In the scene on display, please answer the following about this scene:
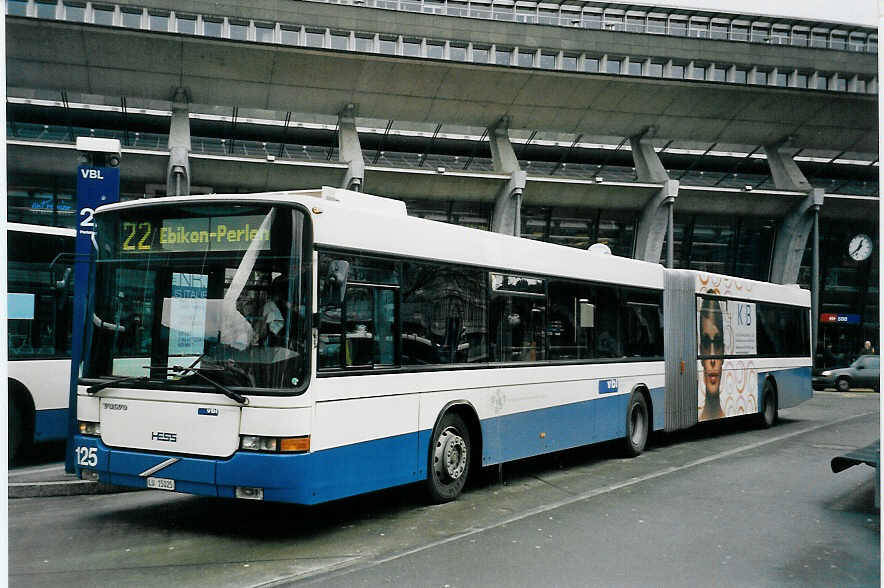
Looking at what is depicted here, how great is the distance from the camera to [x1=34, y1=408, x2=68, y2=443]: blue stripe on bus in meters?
10.6

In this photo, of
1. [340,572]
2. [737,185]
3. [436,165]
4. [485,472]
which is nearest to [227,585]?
[340,572]

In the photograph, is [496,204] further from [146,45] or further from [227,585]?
[227,585]

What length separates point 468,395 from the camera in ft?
29.5

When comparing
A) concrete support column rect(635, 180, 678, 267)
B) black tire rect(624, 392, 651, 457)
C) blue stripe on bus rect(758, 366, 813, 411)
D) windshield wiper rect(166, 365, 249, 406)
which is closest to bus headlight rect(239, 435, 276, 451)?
windshield wiper rect(166, 365, 249, 406)

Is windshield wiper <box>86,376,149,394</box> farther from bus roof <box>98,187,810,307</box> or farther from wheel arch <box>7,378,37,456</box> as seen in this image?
wheel arch <box>7,378,37,456</box>

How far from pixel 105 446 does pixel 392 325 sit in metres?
2.63

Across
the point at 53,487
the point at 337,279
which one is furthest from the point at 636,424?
the point at 53,487

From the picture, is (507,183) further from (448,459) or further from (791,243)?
(448,459)

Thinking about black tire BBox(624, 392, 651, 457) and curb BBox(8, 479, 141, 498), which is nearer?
curb BBox(8, 479, 141, 498)

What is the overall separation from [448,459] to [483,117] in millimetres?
21334

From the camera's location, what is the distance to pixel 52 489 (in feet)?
29.2

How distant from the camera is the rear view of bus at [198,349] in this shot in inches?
264

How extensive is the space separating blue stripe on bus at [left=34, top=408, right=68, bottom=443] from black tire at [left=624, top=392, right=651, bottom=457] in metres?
7.51

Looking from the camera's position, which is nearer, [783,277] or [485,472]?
[485,472]
